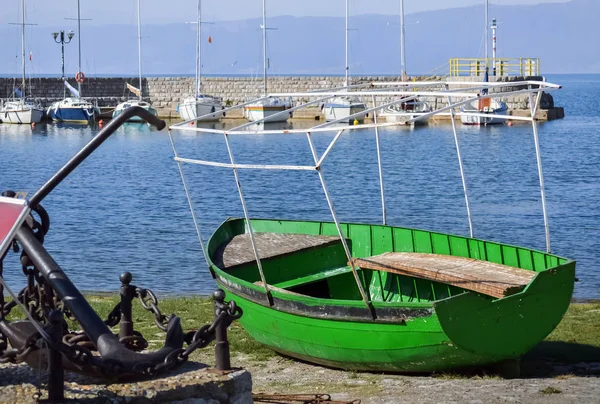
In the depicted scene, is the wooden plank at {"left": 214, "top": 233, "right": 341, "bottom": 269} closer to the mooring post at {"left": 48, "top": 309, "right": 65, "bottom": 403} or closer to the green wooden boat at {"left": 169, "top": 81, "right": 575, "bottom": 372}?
the green wooden boat at {"left": 169, "top": 81, "right": 575, "bottom": 372}

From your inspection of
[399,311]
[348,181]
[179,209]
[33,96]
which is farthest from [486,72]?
[399,311]

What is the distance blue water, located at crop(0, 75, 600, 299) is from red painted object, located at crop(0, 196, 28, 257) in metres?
10.9

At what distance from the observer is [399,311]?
9.93 meters

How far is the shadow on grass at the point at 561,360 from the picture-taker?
10624mm

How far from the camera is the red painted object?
634cm

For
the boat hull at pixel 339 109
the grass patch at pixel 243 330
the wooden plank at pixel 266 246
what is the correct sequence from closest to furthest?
the grass patch at pixel 243 330
the wooden plank at pixel 266 246
the boat hull at pixel 339 109

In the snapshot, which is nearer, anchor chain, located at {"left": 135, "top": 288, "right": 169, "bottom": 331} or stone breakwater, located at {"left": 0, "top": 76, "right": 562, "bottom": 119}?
anchor chain, located at {"left": 135, "top": 288, "right": 169, "bottom": 331}

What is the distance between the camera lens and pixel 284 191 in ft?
110

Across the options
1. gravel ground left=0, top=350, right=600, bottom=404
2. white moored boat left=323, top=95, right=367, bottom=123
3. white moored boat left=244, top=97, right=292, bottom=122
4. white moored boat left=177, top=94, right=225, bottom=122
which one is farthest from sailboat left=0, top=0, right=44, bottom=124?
gravel ground left=0, top=350, right=600, bottom=404

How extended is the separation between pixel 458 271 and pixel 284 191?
888 inches

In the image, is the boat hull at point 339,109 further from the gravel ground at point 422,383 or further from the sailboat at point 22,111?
the gravel ground at point 422,383

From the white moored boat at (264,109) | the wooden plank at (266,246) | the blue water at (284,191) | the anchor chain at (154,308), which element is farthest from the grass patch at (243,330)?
the white moored boat at (264,109)

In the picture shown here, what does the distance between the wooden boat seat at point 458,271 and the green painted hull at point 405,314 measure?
0.27m

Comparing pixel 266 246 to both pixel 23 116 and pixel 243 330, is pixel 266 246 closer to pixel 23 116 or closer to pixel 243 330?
pixel 243 330
